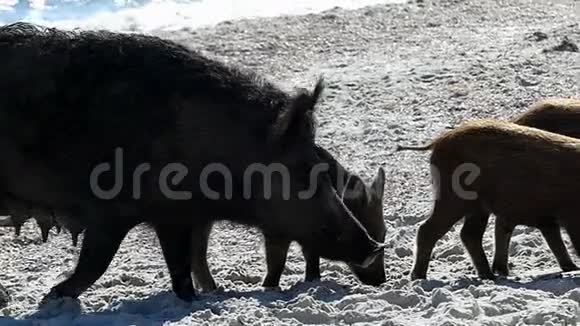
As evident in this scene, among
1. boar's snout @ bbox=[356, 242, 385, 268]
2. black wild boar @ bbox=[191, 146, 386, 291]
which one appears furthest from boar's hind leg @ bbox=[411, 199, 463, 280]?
boar's snout @ bbox=[356, 242, 385, 268]

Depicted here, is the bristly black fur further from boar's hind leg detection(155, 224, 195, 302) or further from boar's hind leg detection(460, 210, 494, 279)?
boar's hind leg detection(460, 210, 494, 279)

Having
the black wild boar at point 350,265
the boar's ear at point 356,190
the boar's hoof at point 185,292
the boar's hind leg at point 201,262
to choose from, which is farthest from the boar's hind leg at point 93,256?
the boar's ear at point 356,190

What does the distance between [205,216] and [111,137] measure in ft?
2.20

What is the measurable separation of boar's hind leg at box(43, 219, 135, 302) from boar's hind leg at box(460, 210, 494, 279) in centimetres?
210

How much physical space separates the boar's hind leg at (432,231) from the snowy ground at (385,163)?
0.12 meters

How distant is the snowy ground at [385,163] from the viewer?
6332 millimetres

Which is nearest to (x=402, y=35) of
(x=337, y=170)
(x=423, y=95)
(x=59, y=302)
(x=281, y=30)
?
(x=281, y=30)

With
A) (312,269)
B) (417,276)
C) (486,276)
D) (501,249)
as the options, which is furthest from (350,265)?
(501,249)

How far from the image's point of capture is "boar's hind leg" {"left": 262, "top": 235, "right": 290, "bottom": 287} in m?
7.66

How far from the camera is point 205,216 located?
715cm

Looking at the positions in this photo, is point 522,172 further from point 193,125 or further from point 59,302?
point 59,302

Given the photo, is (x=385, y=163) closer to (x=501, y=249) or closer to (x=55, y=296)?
(x=501, y=249)

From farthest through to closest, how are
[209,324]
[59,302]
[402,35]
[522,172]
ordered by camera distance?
[402,35] → [522,172] → [59,302] → [209,324]

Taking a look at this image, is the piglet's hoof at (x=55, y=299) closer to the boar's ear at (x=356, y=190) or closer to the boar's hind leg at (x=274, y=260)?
the boar's hind leg at (x=274, y=260)
